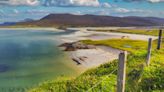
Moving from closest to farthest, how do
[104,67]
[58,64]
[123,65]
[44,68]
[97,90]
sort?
[123,65], [97,90], [104,67], [44,68], [58,64]

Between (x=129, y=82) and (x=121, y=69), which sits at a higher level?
(x=121, y=69)

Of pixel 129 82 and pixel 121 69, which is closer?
pixel 121 69

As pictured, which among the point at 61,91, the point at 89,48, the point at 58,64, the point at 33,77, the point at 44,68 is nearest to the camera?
the point at 61,91

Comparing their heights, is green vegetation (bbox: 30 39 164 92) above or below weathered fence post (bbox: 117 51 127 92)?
below

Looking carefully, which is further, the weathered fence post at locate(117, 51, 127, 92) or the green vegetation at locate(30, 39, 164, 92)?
the green vegetation at locate(30, 39, 164, 92)

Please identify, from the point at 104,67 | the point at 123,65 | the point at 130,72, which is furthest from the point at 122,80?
the point at 104,67

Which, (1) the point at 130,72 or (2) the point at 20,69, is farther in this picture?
(2) the point at 20,69

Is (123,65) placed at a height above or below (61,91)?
above

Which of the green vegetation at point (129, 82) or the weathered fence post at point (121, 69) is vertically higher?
the weathered fence post at point (121, 69)

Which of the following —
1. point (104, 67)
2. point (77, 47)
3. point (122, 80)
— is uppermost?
point (122, 80)

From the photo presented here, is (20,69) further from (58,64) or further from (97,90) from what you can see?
(97,90)

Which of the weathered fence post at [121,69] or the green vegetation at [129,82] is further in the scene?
the green vegetation at [129,82]
